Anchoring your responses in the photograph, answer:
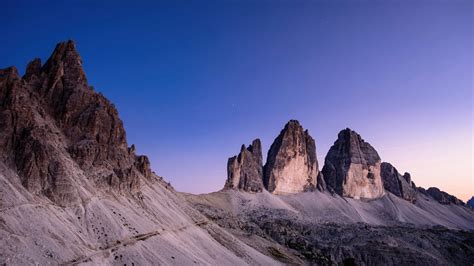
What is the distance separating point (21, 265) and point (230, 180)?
127m

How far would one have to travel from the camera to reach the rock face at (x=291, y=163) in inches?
6870

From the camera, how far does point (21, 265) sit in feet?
112

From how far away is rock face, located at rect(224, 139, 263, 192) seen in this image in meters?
160

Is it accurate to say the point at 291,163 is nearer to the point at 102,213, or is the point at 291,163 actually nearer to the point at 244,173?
the point at 244,173

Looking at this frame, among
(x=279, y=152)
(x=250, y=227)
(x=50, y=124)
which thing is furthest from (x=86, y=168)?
(x=279, y=152)

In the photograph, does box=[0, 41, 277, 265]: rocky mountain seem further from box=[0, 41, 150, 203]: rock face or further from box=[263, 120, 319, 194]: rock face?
box=[263, 120, 319, 194]: rock face

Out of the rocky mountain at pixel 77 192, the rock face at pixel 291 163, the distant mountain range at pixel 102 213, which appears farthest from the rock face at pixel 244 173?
the rocky mountain at pixel 77 192

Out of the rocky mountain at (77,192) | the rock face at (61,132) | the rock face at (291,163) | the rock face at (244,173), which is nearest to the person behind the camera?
the rocky mountain at (77,192)

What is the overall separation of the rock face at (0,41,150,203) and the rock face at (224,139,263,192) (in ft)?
251

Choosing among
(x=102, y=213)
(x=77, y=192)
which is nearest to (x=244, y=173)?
(x=102, y=213)

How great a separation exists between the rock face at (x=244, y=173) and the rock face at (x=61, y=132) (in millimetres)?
76538

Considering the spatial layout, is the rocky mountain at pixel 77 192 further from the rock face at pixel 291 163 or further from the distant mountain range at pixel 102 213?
the rock face at pixel 291 163

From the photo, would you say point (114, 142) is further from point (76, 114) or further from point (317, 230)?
point (317, 230)

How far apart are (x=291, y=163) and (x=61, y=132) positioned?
129216 millimetres
